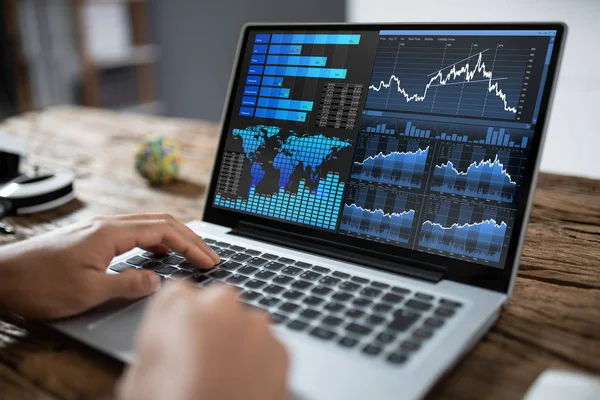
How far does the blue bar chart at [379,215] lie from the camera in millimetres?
720

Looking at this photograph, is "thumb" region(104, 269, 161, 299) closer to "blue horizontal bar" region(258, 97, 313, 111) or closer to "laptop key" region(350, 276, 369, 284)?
"laptop key" region(350, 276, 369, 284)

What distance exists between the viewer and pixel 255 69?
0.87 metres

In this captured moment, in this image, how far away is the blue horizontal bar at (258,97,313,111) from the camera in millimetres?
824

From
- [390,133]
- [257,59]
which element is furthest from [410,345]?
[257,59]

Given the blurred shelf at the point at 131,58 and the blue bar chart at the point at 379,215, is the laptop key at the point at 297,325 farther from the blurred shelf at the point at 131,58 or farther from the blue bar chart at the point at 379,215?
the blurred shelf at the point at 131,58

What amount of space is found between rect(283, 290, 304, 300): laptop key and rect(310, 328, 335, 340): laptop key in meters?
0.07

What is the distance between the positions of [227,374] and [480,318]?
300 millimetres

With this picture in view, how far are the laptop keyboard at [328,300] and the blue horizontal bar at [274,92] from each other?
0.26 m

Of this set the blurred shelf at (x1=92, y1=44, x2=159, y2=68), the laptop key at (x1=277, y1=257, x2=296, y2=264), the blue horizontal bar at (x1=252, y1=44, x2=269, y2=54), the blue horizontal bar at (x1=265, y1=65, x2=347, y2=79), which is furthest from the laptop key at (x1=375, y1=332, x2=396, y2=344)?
the blurred shelf at (x1=92, y1=44, x2=159, y2=68)

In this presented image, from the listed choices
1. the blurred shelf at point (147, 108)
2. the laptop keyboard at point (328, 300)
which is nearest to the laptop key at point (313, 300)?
the laptop keyboard at point (328, 300)

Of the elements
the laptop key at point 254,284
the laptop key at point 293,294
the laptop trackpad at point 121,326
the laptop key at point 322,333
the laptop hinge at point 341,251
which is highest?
the laptop hinge at point 341,251

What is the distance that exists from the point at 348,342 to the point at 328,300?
0.09m

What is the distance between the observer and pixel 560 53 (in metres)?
0.66

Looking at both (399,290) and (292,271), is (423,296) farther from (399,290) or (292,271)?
(292,271)
